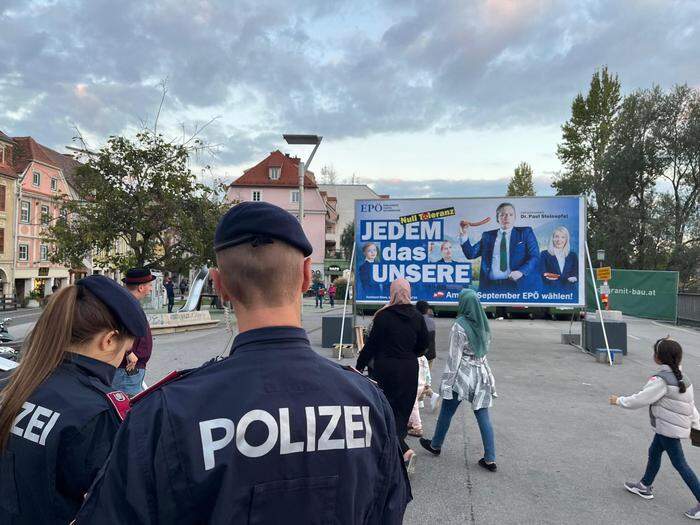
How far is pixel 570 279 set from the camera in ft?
41.3

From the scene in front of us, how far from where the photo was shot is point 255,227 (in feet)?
4.44

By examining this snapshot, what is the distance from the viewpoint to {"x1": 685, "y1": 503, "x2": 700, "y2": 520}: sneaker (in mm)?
4227

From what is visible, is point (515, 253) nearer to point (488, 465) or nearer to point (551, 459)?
point (551, 459)

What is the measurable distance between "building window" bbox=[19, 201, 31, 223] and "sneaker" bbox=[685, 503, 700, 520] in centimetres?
4488

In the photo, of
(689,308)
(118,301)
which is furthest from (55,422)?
(689,308)

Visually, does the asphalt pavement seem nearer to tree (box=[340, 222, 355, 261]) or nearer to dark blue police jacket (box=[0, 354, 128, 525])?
dark blue police jacket (box=[0, 354, 128, 525])

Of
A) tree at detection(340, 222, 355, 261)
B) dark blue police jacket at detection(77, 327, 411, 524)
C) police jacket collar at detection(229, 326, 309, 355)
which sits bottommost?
dark blue police jacket at detection(77, 327, 411, 524)

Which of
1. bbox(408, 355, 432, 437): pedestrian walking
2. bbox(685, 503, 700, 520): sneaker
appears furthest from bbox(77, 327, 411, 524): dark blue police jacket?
bbox(408, 355, 432, 437): pedestrian walking

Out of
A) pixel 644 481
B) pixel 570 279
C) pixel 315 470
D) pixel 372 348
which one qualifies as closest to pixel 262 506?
pixel 315 470

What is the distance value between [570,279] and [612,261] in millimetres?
26326

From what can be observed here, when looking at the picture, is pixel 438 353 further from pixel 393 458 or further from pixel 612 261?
pixel 612 261

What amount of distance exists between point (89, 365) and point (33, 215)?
45.9 meters

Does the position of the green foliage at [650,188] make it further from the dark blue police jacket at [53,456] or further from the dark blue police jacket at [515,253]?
the dark blue police jacket at [53,456]

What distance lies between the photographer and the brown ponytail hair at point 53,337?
1.76m
